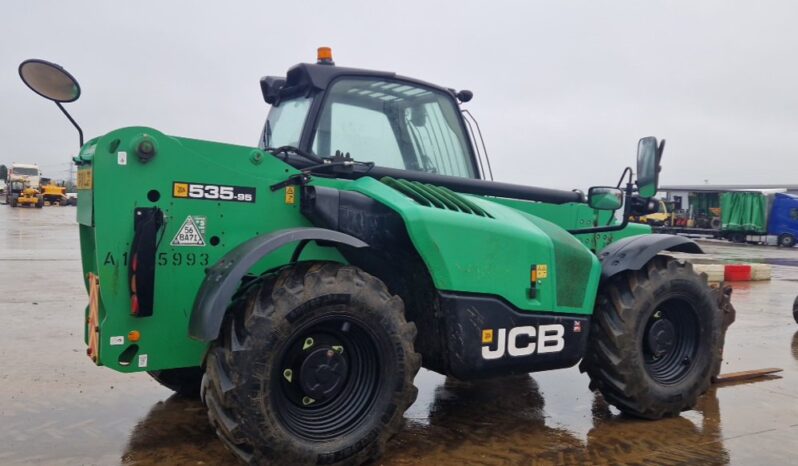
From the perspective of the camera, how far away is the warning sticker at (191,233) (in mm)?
3611

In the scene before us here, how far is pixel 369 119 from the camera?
4672 millimetres

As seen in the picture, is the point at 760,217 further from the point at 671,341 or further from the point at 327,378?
the point at 327,378

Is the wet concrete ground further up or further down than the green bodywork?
further down

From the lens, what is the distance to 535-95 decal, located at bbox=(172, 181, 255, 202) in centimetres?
360

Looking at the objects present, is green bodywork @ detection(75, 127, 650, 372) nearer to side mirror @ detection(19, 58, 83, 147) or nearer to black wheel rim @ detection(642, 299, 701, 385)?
side mirror @ detection(19, 58, 83, 147)

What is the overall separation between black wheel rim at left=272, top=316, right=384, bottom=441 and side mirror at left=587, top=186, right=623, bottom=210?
7.48 ft

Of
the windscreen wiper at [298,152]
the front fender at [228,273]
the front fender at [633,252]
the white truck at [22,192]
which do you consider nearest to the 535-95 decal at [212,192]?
the front fender at [228,273]

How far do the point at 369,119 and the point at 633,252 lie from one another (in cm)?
205

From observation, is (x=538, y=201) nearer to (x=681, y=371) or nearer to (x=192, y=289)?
(x=681, y=371)

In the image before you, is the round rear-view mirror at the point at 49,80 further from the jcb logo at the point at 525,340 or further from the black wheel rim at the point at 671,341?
the black wheel rim at the point at 671,341

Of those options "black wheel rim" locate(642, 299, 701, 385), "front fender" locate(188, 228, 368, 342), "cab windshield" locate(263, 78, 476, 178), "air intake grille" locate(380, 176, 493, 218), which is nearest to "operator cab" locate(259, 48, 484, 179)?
"cab windshield" locate(263, 78, 476, 178)

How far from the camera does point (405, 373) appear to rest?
369 cm

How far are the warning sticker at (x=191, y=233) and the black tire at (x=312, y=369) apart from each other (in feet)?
1.29

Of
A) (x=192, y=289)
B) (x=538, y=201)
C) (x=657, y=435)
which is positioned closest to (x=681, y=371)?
(x=657, y=435)
